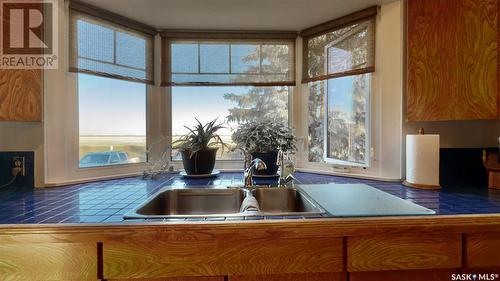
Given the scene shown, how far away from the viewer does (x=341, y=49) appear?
5.91 ft

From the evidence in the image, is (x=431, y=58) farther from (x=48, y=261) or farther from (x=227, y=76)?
(x=48, y=261)

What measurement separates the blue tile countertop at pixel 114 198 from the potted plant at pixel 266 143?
0.65 feet

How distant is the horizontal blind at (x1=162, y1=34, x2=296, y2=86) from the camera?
195 centimetres

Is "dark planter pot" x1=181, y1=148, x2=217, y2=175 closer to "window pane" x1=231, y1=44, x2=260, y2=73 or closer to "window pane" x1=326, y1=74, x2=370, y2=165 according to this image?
"window pane" x1=231, y1=44, x2=260, y2=73

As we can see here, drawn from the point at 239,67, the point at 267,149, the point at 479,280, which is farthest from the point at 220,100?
the point at 479,280

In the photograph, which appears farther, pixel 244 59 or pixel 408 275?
pixel 244 59

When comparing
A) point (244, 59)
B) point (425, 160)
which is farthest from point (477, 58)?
point (244, 59)

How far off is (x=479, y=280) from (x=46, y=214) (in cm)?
158

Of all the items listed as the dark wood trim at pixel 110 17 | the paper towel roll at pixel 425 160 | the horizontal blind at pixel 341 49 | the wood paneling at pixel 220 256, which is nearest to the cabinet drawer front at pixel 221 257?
the wood paneling at pixel 220 256

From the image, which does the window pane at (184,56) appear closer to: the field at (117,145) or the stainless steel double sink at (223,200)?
the field at (117,145)

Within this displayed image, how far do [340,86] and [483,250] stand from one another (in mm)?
1193

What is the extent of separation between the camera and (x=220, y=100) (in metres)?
2.01

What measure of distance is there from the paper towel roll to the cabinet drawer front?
0.78 meters

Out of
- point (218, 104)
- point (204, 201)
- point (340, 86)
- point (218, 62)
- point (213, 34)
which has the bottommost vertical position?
point (204, 201)
